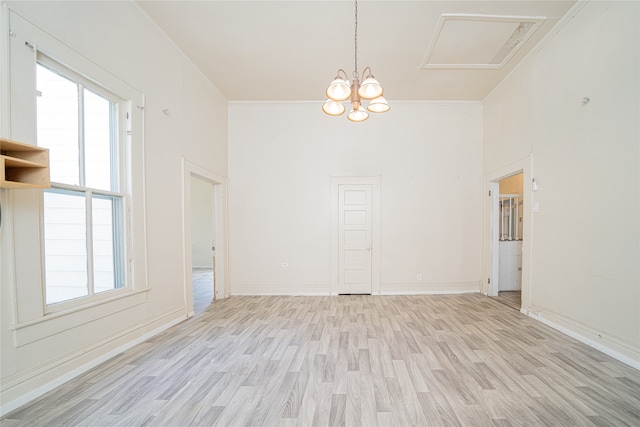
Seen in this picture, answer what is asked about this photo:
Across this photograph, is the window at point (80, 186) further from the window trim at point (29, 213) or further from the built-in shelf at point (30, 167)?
the built-in shelf at point (30, 167)

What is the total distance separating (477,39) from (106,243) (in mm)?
5239

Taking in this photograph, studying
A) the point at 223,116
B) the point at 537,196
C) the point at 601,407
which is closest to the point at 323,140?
the point at 223,116

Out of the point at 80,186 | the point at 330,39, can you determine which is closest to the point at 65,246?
the point at 80,186

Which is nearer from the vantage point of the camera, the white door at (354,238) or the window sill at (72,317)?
the window sill at (72,317)

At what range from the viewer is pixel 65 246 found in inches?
91.5

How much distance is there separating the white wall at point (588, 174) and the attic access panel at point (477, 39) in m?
0.41

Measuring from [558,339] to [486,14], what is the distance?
398 cm

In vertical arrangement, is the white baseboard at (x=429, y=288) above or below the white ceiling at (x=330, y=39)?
below

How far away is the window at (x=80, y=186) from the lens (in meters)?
2.21

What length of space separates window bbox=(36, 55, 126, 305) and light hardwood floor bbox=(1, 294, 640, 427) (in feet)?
3.02

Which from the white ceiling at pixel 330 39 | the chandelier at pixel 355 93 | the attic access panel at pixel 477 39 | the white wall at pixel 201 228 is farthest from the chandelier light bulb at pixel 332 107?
the white wall at pixel 201 228

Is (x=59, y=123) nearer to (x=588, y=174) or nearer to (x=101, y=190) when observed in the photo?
(x=101, y=190)

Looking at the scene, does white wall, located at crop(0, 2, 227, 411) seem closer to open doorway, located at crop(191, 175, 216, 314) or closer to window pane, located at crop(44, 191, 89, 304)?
window pane, located at crop(44, 191, 89, 304)

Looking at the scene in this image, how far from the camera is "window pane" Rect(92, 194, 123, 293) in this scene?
104 inches
